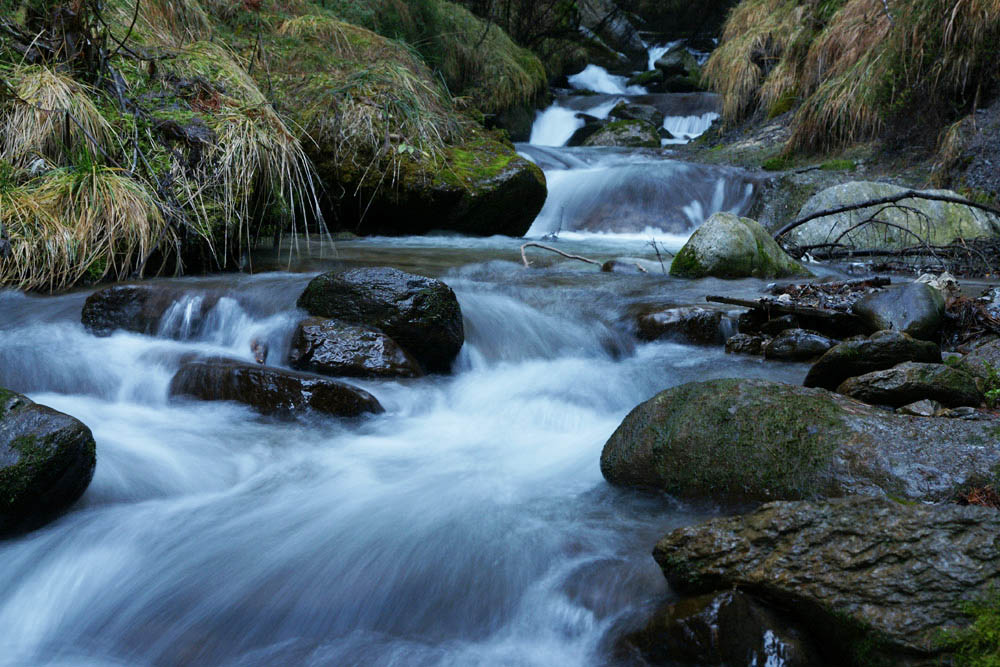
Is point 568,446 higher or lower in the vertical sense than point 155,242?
lower

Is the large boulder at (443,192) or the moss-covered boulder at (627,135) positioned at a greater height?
the moss-covered boulder at (627,135)

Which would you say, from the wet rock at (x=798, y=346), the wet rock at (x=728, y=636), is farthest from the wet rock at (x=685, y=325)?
the wet rock at (x=728, y=636)

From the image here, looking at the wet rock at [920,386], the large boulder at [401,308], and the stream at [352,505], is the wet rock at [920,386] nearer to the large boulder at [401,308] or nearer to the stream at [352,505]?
the stream at [352,505]

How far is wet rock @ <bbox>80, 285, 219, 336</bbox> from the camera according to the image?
13.8 ft

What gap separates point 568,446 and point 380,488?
0.89 metres

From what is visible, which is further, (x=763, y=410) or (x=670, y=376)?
(x=670, y=376)

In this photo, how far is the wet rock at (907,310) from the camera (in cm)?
385

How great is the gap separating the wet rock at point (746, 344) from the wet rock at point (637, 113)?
483 inches

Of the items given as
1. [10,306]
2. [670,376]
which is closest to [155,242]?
[10,306]

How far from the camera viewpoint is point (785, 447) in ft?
7.91

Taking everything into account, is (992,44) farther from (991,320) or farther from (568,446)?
(568,446)

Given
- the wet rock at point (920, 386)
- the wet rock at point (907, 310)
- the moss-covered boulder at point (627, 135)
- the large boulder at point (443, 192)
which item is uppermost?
the moss-covered boulder at point (627, 135)

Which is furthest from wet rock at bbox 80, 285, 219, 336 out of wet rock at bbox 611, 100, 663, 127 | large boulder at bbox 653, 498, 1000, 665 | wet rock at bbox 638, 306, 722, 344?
wet rock at bbox 611, 100, 663, 127

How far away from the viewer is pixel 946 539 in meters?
1.62
